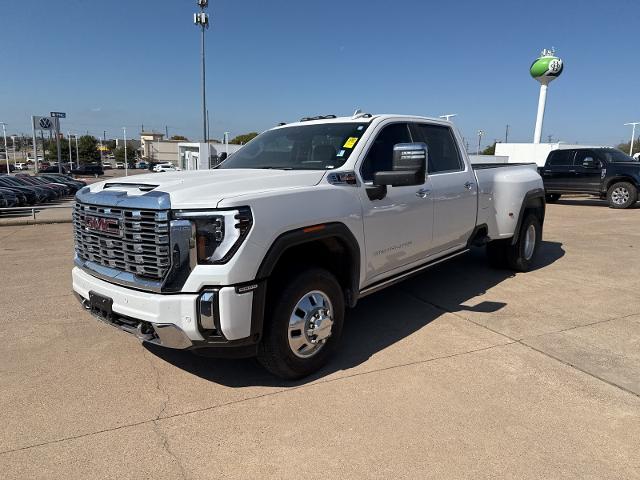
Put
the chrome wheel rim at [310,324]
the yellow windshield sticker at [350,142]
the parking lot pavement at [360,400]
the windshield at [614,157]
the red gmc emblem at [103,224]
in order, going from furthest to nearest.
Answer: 1. the windshield at [614,157]
2. the yellow windshield sticker at [350,142]
3. the chrome wheel rim at [310,324]
4. the red gmc emblem at [103,224]
5. the parking lot pavement at [360,400]

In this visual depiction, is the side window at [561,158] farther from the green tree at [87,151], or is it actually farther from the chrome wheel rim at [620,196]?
the green tree at [87,151]

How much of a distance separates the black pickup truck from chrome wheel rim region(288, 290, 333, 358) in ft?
47.9

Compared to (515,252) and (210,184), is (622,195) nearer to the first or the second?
(515,252)

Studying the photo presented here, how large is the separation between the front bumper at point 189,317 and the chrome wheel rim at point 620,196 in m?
15.4

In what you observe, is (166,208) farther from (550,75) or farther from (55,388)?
(550,75)

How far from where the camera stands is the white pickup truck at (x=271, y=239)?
2.72 m

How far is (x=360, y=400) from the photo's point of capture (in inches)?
121

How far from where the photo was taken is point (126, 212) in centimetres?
290

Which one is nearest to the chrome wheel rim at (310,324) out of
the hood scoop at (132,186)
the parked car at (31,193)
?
the hood scoop at (132,186)

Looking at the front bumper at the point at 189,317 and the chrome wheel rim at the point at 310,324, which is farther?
the chrome wheel rim at the point at 310,324

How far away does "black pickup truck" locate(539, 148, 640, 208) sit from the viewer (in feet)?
47.2

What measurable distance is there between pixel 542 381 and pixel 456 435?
1032mm

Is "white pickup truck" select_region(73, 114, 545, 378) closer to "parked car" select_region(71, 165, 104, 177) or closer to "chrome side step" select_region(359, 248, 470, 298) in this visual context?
"chrome side step" select_region(359, 248, 470, 298)

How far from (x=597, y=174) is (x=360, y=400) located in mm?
14976
